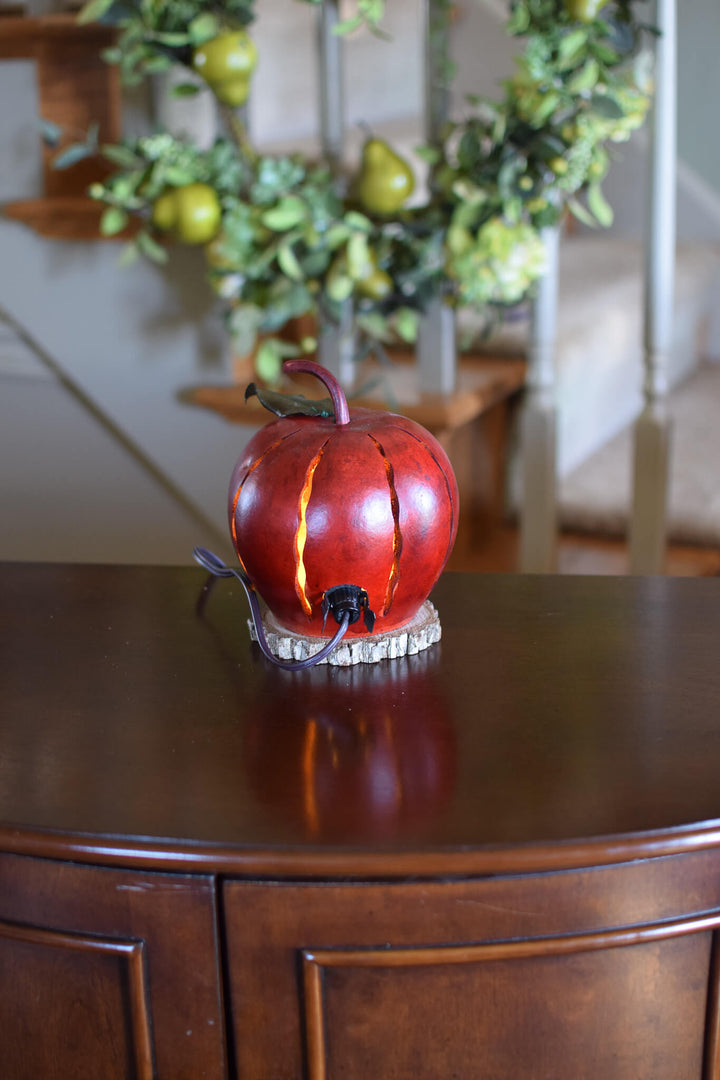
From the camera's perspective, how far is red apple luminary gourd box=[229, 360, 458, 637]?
704 millimetres

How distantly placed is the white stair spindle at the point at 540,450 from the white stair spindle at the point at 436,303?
0.12m

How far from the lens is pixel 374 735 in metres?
0.67

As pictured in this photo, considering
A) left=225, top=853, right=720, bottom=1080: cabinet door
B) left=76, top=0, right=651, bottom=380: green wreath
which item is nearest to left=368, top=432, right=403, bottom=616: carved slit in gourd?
left=225, top=853, right=720, bottom=1080: cabinet door

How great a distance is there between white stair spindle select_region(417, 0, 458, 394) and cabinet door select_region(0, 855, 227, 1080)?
3.72 feet

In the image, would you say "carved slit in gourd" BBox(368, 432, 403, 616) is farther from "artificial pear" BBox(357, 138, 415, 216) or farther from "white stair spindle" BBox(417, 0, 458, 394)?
"white stair spindle" BBox(417, 0, 458, 394)

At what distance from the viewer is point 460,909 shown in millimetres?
566

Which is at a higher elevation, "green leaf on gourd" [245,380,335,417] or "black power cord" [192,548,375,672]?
"green leaf on gourd" [245,380,335,417]

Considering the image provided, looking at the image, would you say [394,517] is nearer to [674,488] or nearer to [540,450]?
[540,450]

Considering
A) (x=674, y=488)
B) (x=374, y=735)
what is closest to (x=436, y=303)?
(x=674, y=488)

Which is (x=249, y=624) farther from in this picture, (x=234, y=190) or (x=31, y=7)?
(x=31, y=7)

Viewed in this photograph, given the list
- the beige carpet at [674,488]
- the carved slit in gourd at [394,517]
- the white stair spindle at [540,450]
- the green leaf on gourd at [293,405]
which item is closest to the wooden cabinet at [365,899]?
the carved slit in gourd at [394,517]

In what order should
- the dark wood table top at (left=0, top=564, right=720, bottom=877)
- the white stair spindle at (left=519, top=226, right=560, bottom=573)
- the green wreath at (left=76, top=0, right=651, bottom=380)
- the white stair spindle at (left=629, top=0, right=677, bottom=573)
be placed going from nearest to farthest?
1. the dark wood table top at (left=0, top=564, right=720, bottom=877)
2. the green wreath at (left=76, top=0, right=651, bottom=380)
3. the white stair spindle at (left=629, top=0, right=677, bottom=573)
4. the white stair spindle at (left=519, top=226, right=560, bottom=573)

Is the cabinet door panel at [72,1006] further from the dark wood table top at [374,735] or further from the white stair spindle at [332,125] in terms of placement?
A: the white stair spindle at [332,125]

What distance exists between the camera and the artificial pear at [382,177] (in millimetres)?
1394
